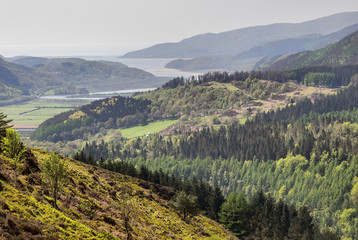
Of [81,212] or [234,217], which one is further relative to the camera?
[234,217]

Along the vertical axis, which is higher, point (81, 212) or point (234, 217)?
point (81, 212)

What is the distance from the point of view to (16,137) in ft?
204

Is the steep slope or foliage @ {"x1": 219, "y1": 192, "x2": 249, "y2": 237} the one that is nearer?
the steep slope

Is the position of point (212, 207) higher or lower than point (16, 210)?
lower

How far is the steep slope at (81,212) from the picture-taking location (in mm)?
46338

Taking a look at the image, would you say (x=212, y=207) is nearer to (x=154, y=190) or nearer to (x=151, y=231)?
(x=154, y=190)

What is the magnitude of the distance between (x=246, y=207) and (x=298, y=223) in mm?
19066

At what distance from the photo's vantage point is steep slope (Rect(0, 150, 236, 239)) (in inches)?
1824

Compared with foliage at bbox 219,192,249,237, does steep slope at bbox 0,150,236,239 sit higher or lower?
higher

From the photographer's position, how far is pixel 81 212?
64.8 m

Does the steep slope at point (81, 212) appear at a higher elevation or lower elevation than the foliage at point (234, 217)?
higher

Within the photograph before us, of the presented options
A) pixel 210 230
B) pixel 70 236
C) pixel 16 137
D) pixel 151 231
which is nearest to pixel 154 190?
pixel 210 230

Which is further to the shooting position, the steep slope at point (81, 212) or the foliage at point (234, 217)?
the foliage at point (234, 217)

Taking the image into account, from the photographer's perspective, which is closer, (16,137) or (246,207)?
(16,137)
